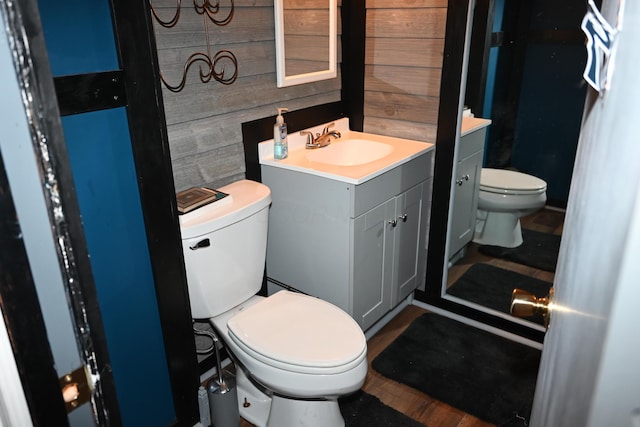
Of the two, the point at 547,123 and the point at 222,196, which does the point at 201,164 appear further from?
the point at 547,123

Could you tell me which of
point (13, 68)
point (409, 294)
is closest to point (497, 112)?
point (409, 294)

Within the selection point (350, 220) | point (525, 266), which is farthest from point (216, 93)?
point (525, 266)

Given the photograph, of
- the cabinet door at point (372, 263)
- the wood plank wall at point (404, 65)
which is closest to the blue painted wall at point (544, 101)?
the wood plank wall at point (404, 65)

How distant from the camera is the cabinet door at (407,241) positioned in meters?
2.28

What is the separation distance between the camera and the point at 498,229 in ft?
8.54

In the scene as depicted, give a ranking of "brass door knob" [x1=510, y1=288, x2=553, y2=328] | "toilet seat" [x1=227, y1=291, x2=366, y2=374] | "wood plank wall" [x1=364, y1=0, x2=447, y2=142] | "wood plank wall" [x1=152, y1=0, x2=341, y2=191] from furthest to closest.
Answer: "wood plank wall" [x1=364, y1=0, x2=447, y2=142]
"wood plank wall" [x1=152, y1=0, x2=341, y2=191]
"toilet seat" [x1=227, y1=291, x2=366, y2=374]
"brass door knob" [x1=510, y1=288, x2=553, y2=328]

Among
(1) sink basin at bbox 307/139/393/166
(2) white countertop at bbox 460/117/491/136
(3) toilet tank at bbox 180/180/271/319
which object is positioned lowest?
(3) toilet tank at bbox 180/180/271/319

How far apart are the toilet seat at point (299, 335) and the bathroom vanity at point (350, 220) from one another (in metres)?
0.28

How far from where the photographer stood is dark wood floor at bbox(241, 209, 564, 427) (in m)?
1.95

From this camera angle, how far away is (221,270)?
5.92ft

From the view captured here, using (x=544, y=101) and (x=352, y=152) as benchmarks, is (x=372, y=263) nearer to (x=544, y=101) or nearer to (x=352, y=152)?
(x=352, y=152)

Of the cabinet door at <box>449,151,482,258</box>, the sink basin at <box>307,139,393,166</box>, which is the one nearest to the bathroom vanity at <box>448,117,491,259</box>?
the cabinet door at <box>449,151,482,258</box>

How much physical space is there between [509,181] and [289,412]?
1.46 m

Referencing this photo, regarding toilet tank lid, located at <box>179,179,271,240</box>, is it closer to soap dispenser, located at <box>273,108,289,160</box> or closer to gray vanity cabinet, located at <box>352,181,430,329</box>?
soap dispenser, located at <box>273,108,289,160</box>
